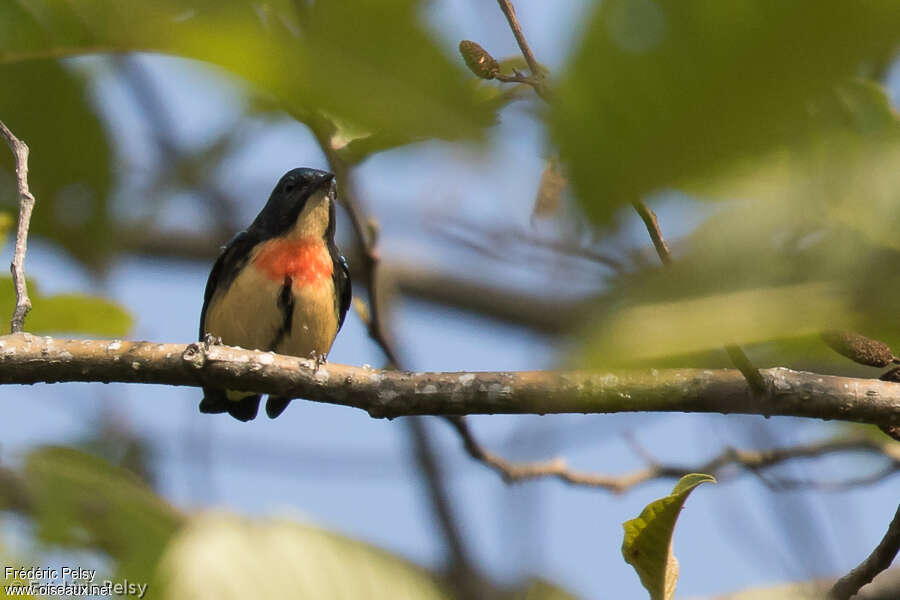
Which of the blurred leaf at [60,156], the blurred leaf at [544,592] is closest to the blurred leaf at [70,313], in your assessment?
the blurred leaf at [60,156]

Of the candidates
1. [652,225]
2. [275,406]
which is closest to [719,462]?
[275,406]

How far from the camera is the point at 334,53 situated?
1.87ft

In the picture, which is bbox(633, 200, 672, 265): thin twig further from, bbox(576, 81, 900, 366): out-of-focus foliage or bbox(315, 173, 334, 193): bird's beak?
bbox(315, 173, 334, 193): bird's beak

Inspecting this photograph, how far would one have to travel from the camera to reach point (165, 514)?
118 inches

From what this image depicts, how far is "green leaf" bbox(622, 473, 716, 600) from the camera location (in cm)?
223

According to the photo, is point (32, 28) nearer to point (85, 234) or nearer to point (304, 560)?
point (304, 560)

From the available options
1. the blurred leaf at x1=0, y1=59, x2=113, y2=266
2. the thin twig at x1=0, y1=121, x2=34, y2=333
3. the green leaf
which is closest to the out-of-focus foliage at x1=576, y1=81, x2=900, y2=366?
the green leaf

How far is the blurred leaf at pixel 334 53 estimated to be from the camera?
1.86 ft

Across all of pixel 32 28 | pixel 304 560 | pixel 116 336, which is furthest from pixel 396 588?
pixel 116 336

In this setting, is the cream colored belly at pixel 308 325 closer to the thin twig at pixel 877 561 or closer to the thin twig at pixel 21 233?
the thin twig at pixel 21 233

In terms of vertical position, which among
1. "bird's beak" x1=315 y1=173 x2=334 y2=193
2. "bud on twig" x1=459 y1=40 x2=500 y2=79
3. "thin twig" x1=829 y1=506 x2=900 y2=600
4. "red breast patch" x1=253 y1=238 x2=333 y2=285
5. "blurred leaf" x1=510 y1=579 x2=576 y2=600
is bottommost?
"red breast patch" x1=253 y1=238 x2=333 y2=285

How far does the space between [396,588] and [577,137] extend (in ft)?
2.83

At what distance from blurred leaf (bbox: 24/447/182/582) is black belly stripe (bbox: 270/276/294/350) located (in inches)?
86.3

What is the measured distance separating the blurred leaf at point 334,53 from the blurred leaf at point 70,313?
9.81 feet
